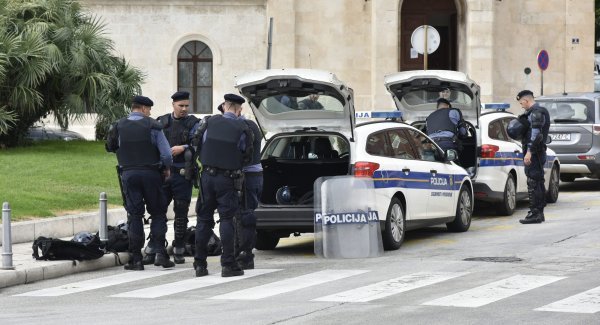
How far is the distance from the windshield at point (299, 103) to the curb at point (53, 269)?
2.42 meters

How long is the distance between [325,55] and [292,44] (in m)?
1.05

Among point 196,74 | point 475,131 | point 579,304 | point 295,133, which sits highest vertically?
point 196,74

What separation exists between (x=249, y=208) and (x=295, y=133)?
1.87 m

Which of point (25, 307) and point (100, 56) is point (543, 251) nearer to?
point (25, 307)

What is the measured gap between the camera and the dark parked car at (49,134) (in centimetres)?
2878

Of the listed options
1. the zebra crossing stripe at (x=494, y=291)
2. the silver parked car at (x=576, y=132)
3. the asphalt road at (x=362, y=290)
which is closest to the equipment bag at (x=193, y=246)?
the asphalt road at (x=362, y=290)

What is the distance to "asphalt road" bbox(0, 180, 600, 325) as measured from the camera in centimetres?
1070

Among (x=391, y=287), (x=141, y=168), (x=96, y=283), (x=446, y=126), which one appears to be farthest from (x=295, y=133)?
(x=446, y=126)

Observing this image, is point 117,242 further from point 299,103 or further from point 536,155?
point 536,155

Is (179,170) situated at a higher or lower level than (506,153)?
lower

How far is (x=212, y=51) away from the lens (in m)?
38.2

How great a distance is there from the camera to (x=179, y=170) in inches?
584

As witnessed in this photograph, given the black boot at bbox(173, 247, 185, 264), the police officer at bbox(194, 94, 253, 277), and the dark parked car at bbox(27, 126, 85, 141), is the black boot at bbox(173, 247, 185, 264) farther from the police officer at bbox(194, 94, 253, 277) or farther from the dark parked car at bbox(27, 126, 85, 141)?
the dark parked car at bbox(27, 126, 85, 141)

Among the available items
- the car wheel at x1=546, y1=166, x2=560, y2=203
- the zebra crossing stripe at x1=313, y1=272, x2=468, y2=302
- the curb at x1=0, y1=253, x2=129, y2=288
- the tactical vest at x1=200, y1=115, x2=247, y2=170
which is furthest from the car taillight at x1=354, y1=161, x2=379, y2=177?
the car wheel at x1=546, y1=166, x2=560, y2=203
